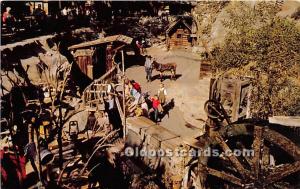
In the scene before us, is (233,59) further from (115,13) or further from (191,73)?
(115,13)

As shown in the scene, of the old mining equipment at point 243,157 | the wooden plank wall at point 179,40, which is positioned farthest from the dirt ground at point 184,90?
the old mining equipment at point 243,157

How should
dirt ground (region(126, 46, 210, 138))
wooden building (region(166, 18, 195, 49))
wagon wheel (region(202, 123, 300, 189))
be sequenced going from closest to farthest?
1. wagon wheel (region(202, 123, 300, 189))
2. dirt ground (region(126, 46, 210, 138))
3. wooden building (region(166, 18, 195, 49))

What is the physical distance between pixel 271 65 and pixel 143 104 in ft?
19.4

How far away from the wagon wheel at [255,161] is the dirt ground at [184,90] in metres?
2.18

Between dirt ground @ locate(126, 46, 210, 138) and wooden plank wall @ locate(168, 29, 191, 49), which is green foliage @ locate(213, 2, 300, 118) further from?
wooden plank wall @ locate(168, 29, 191, 49)

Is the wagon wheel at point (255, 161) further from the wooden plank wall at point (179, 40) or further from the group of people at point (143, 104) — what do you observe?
the wooden plank wall at point (179, 40)

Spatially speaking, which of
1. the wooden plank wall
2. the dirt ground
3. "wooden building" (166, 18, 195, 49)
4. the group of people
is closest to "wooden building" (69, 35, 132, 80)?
the dirt ground

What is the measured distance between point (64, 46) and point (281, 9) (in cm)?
1480

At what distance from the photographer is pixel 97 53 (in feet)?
83.1

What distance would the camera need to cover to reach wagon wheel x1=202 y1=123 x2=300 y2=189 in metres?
9.88

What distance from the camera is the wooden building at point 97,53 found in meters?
24.0

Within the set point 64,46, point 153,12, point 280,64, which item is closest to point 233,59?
point 280,64

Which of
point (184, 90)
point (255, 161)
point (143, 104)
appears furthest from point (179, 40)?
point (255, 161)

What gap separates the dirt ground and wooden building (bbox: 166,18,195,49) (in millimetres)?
839
